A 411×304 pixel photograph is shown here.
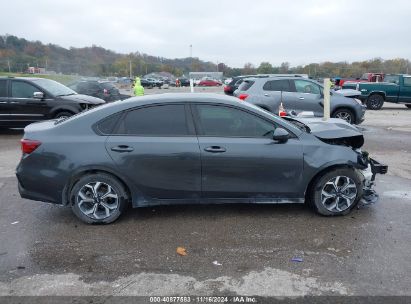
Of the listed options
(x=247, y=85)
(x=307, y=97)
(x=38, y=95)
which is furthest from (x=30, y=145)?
(x=307, y=97)

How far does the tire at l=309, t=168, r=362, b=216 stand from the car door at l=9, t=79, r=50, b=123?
836 centimetres

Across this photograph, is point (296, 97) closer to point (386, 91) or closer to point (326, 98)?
point (326, 98)

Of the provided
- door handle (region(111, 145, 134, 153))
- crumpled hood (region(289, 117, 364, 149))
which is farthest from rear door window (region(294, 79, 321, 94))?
door handle (region(111, 145, 134, 153))

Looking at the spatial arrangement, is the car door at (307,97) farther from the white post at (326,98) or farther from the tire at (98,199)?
the tire at (98,199)

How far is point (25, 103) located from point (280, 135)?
8.53 meters

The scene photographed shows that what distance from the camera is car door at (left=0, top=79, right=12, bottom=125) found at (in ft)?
34.9

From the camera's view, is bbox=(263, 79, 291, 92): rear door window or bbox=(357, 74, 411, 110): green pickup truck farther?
bbox=(357, 74, 411, 110): green pickup truck

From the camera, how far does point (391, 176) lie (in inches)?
260

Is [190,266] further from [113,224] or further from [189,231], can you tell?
[113,224]

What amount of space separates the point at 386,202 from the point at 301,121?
1.59 meters

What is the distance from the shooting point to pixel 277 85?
38.3 ft

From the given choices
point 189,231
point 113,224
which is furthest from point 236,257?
point 113,224

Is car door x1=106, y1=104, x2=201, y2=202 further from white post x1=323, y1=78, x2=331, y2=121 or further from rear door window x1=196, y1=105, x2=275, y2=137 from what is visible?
white post x1=323, y1=78, x2=331, y2=121

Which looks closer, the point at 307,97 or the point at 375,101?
the point at 307,97
